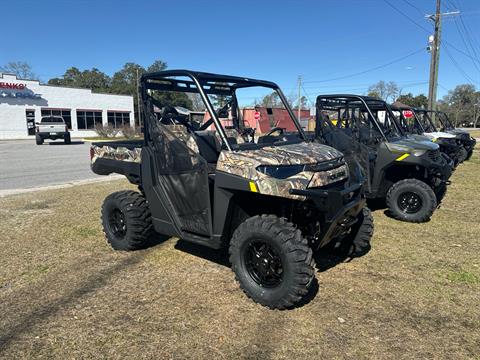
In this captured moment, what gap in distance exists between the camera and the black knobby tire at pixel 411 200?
620 centimetres

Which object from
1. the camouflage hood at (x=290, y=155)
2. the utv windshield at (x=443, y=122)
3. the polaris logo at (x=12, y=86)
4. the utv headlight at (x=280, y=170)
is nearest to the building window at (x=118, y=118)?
the polaris logo at (x=12, y=86)

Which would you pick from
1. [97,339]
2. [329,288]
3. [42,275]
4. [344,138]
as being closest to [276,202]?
[329,288]

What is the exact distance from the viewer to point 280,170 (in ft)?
11.1

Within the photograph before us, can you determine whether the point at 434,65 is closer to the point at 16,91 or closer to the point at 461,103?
the point at 16,91

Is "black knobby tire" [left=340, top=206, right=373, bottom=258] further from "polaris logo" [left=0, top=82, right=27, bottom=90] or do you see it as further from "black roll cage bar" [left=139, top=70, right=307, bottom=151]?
"polaris logo" [left=0, top=82, right=27, bottom=90]

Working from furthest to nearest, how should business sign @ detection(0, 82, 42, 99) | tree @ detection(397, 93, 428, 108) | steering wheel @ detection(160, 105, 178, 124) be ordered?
tree @ detection(397, 93, 428, 108) → business sign @ detection(0, 82, 42, 99) → steering wheel @ detection(160, 105, 178, 124)

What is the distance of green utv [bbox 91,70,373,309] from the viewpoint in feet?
11.0

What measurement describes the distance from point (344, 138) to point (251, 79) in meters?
2.71

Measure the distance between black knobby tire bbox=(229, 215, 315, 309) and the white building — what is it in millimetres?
37964

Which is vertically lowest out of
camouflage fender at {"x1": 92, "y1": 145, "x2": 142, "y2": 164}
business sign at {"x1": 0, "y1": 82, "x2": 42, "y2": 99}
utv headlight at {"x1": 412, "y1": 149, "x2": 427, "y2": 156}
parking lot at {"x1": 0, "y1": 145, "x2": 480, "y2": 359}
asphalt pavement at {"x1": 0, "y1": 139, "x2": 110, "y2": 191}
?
parking lot at {"x1": 0, "y1": 145, "x2": 480, "y2": 359}

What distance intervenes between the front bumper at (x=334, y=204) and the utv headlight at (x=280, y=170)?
0.19m

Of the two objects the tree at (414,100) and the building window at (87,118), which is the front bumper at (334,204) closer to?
the building window at (87,118)

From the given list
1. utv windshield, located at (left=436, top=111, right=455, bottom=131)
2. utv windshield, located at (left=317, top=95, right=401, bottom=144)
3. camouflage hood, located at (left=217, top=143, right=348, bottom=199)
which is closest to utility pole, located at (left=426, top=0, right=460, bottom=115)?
utv windshield, located at (left=436, top=111, right=455, bottom=131)

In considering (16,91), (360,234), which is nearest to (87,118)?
(16,91)
